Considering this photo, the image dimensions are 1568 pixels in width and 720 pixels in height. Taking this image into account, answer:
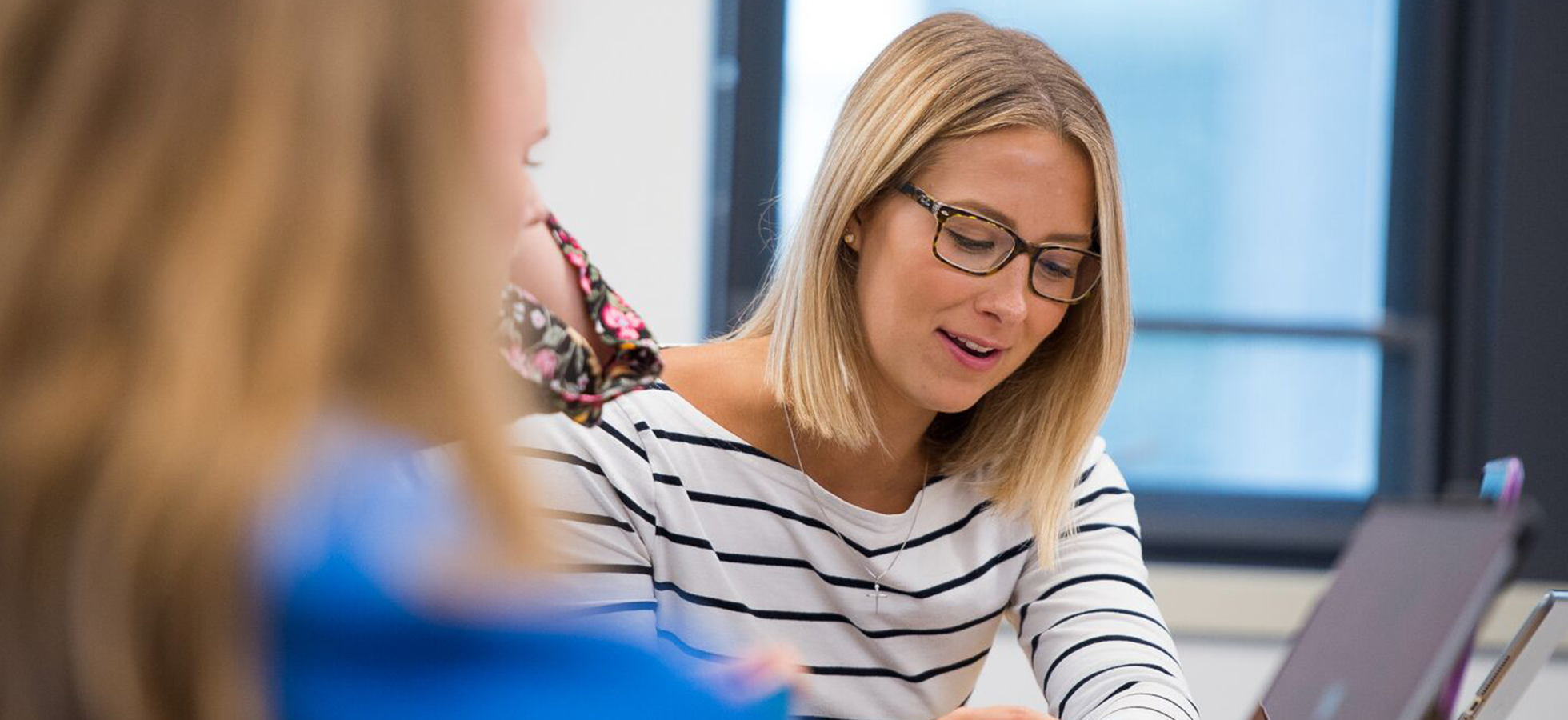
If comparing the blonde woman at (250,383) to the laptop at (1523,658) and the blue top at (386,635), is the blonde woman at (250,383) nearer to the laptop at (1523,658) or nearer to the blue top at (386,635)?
the blue top at (386,635)

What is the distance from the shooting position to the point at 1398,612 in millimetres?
856

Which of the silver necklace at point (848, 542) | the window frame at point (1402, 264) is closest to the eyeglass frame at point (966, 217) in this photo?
the silver necklace at point (848, 542)

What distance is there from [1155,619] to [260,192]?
3.93 ft

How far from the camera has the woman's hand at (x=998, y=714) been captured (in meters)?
1.19

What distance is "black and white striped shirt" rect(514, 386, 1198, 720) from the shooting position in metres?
1.34

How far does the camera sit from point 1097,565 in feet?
4.79

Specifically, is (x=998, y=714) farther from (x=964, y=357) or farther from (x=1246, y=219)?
(x=1246, y=219)

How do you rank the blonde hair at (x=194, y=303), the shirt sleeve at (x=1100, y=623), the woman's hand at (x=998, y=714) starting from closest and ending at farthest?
the blonde hair at (x=194, y=303) < the woman's hand at (x=998, y=714) < the shirt sleeve at (x=1100, y=623)

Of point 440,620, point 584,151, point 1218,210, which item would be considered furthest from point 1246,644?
point 440,620

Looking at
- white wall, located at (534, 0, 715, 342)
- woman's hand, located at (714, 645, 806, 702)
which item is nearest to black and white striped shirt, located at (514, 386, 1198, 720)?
woman's hand, located at (714, 645, 806, 702)

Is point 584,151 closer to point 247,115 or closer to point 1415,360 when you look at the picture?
point 1415,360

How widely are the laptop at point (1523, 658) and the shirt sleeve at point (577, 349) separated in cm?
62

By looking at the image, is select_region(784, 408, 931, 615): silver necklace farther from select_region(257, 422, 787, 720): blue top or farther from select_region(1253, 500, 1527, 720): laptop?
select_region(257, 422, 787, 720): blue top

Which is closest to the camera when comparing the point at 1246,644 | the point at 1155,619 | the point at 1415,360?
the point at 1155,619
